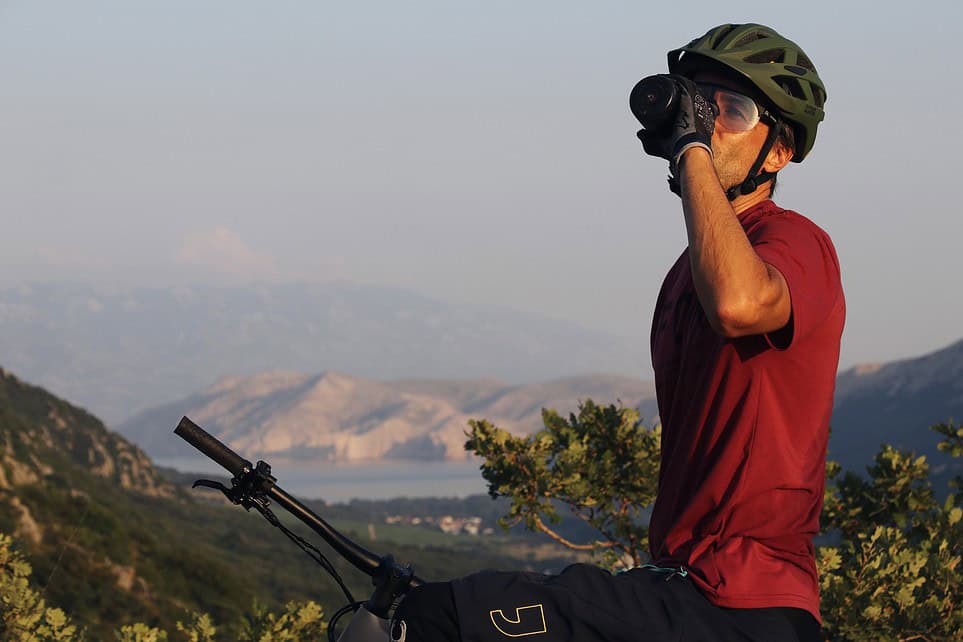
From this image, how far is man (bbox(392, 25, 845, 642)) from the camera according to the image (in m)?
3.54

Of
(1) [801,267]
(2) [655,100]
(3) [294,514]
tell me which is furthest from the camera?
(3) [294,514]

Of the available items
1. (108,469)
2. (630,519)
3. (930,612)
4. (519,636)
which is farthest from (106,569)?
(108,469)

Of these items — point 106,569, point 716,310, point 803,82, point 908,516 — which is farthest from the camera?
point 106,569

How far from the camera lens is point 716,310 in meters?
3.47

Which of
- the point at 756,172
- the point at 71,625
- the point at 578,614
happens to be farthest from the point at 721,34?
the point at 71,625

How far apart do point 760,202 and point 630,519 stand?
29.7 feet

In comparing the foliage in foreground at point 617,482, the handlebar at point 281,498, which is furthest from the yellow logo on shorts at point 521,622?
the foliage in foreground at point 617,482

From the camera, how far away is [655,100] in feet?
12.7

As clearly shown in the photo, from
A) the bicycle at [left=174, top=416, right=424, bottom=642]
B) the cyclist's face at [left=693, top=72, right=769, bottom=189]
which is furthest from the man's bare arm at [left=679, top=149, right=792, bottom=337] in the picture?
the bicycle at [left=174, top=416, right=424, bottom=642]

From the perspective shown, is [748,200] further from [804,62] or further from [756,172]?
[804,62]

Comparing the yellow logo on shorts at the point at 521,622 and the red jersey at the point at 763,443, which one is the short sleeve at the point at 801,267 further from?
the yellow logo on shorts at the point at 521,622

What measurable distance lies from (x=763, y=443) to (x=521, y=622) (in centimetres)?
106

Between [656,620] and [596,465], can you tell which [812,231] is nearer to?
[656,620]

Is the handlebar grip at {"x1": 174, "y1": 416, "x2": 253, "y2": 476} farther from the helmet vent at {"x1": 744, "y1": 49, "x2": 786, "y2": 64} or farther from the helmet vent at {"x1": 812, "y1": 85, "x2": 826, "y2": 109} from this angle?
the helmet vent at {"x1": 812, "y1": 85, "x2": 826, "y2": 109}
